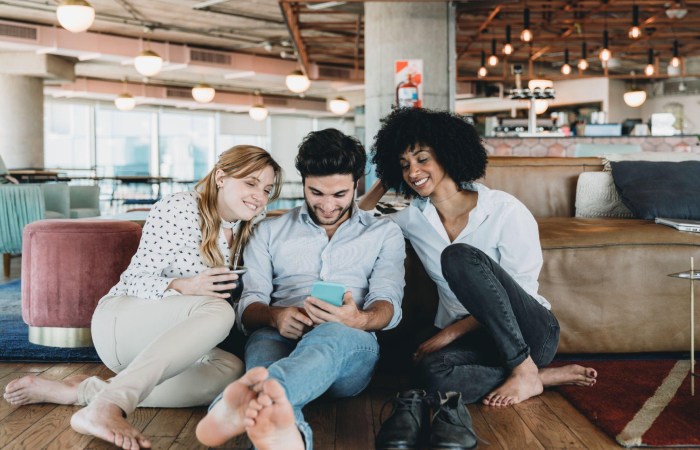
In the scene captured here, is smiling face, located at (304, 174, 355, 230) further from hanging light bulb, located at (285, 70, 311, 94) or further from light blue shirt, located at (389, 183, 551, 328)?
hanging light bulb, located at (285, 70, 311, 94)

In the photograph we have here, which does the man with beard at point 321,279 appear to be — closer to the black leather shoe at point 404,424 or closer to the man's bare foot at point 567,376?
the black leather shoe at point 404,424

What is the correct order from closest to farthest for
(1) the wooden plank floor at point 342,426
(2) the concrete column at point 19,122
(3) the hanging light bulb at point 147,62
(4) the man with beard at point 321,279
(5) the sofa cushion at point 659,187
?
(4) the man with beard at point 321,279
(1) the wooden plank floor at point 342,426
(5) the sofa cushion at point 659,187
(3) the hanging light bulb at point 147,62
(2) the concrete column at point 19,122

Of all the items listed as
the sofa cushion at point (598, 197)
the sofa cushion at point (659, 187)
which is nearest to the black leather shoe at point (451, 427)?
the sofa cushion at point (659, 187)


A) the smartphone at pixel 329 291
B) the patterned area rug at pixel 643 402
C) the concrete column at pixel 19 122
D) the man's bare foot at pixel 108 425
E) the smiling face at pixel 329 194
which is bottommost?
the patterned area rug at pixel 643 402

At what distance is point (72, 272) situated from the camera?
3156mm

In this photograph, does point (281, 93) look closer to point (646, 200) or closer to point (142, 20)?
point (142, 20)

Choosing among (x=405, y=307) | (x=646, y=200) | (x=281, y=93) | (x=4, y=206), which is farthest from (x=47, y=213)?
(x=281, y=93)

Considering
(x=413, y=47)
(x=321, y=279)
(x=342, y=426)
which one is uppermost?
(x=413, y=47)

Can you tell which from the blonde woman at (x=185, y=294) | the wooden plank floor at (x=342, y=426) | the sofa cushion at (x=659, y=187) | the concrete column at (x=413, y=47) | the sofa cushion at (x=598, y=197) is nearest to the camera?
the wooden plank floor at (x=342, y=426)

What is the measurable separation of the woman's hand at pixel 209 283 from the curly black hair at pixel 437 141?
2.84ft

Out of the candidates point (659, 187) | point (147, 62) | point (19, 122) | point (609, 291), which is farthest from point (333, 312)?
point (19, 122)

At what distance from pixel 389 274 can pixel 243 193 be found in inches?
24.3

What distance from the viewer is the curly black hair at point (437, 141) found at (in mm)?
2555

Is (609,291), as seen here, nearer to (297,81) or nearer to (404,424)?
(404,424)
